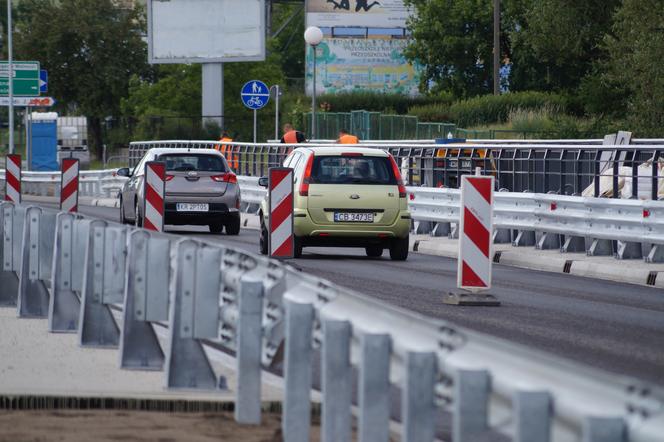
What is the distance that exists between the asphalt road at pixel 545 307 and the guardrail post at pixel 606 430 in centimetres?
593

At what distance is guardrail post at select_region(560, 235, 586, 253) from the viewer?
2289cm

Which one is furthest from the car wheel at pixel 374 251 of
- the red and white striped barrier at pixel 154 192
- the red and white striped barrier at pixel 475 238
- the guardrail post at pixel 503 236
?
the red and white striped barrier at pixel 475 238

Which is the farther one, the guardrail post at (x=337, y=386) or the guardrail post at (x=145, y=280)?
the guardrail post at (x=145, y=280)

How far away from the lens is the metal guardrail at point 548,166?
76.4ft

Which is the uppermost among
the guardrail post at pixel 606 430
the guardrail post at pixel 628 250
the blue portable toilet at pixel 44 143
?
the guardrail post at pixel 606 430

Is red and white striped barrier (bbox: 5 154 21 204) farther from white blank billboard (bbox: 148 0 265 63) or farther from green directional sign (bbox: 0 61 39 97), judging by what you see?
white blank billboard (bbox: 148 0 265 63)

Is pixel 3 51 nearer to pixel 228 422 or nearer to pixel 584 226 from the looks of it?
pixel 584 226

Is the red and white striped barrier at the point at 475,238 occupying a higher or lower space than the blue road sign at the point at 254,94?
lower

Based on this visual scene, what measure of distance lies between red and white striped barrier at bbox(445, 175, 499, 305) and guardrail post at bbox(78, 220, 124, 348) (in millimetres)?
4515

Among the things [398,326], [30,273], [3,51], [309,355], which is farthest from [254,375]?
[3,51]

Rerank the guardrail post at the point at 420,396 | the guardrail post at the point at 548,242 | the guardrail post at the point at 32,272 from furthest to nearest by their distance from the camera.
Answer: the guardrail post at the point at 548,242 < the guardrail post at the point at 32,272 < the guardrail post at the point at 420,396

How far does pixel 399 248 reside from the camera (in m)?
22.0

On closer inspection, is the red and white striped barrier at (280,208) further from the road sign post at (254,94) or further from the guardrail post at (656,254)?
the road sign post at (254,94)

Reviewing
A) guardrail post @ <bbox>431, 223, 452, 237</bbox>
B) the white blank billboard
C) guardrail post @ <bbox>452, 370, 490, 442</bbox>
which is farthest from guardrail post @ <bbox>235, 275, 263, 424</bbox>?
the white blank billboard
